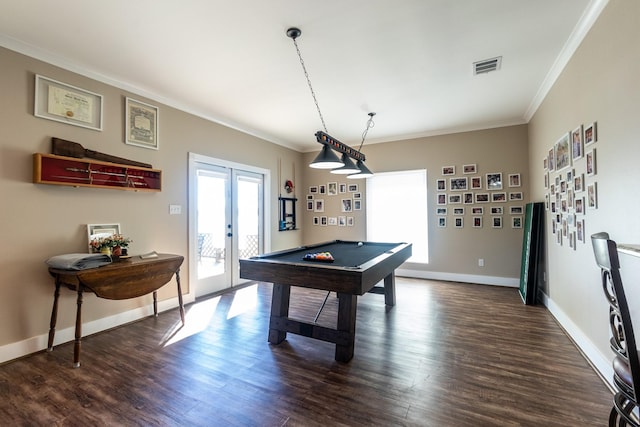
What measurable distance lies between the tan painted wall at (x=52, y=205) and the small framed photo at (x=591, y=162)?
4190mm

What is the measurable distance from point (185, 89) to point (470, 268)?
494cm

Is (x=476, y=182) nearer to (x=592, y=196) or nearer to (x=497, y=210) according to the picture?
(x=497, y=210)

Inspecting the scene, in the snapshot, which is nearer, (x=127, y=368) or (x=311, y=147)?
(x=127, y=368)

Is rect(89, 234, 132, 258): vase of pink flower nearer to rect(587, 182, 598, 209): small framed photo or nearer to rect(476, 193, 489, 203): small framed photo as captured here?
rect(587, 182, 598, 209): small framed photo

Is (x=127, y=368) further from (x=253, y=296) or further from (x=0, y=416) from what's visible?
(x=253, y=296)

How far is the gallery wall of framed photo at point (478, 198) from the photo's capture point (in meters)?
4.56

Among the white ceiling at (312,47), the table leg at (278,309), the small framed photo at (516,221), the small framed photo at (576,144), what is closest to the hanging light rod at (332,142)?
the white ceiling at (312,47)

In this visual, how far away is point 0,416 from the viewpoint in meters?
1.73

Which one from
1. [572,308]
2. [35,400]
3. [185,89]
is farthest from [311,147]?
[35,400]

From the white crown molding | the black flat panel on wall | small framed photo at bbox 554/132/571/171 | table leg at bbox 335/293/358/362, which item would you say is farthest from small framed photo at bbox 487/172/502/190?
table leg at bbox 335/293/358/362

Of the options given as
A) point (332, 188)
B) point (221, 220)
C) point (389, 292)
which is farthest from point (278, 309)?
point (332, 188)

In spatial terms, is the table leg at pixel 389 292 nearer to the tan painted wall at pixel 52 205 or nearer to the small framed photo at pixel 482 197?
the small framed photo at pixel 482 197

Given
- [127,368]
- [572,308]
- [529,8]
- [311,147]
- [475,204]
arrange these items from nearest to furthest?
[529,8]
[127,368]
[572,308]
[475,204]
[311,147]

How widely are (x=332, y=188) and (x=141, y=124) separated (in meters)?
3.54
